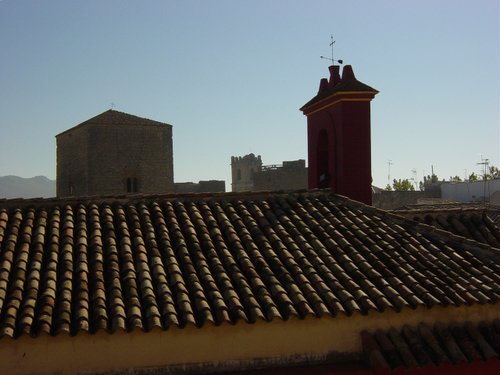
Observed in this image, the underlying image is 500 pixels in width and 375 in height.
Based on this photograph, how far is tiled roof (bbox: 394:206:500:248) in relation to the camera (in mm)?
9336

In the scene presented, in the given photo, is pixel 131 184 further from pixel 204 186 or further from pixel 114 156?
pixel 204 186

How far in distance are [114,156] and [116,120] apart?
1911mm

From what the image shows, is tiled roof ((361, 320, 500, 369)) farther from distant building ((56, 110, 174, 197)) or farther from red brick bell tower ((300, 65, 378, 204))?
distant building ((56, 110, 174, 197))

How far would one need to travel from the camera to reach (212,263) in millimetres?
6895

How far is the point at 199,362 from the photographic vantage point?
238 inches

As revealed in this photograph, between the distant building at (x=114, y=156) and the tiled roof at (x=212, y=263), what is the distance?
77.4 feet

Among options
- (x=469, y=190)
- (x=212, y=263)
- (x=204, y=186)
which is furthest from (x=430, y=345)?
(x=469, y=190)

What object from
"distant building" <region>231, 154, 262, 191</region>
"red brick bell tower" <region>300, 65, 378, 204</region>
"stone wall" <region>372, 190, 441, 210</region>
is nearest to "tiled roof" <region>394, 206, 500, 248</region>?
"red brick bell tower" <region>300, 65, 378, 204</region>

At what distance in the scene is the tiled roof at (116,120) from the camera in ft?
102

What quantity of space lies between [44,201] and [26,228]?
94 centimetres

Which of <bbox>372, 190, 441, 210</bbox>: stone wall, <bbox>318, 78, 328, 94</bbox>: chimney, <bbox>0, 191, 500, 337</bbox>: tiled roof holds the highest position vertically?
<bbox>318, 78, 328, 94</bbox>: chimney

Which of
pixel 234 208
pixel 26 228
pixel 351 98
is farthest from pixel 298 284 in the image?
pixel 351 98

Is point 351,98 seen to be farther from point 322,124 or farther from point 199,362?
point 199,362

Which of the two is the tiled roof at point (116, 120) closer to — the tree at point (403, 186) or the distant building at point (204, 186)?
the distant building at point (204, 186)
